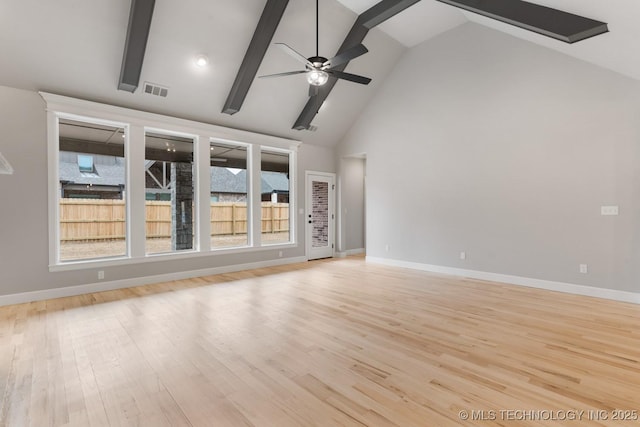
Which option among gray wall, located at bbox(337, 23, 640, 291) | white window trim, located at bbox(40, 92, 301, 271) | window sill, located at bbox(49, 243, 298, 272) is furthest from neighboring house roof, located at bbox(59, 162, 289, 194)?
gray wall, located at bbox(337, 23, 640, 291)

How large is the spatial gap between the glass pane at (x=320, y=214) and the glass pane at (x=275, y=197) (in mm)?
772

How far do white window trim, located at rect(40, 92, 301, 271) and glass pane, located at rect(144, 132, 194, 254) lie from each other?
0.15m

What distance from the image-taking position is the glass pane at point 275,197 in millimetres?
7008

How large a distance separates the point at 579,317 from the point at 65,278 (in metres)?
6.85

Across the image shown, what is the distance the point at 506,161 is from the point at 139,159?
245 inches

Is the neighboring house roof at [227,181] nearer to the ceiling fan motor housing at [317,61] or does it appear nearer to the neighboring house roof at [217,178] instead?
the neighboring house roof at [217,178]

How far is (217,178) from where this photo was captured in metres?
6.17

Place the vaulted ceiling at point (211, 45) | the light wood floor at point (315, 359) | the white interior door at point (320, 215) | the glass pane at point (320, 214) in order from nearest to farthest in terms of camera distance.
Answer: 1. the light wood floor at point (315, 359)
2. the vaulted ceiling at point (211, 45)
3. the white interior door at point (320, 215)
4. the glass pane at point (320, 214)

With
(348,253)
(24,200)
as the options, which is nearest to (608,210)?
(348,253)

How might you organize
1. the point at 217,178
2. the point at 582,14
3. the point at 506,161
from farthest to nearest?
the point at 217,178 < the point at 506,161 < the point at 582,14

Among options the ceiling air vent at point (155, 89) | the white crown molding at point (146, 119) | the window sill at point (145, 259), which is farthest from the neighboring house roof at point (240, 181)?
the ceiling air vent at point (155, 89)

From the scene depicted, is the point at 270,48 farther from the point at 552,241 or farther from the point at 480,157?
the point at 552,241

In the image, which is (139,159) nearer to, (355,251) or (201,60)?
(201,60)

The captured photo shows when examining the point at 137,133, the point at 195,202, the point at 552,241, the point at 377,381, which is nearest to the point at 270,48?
the point at 137,133
